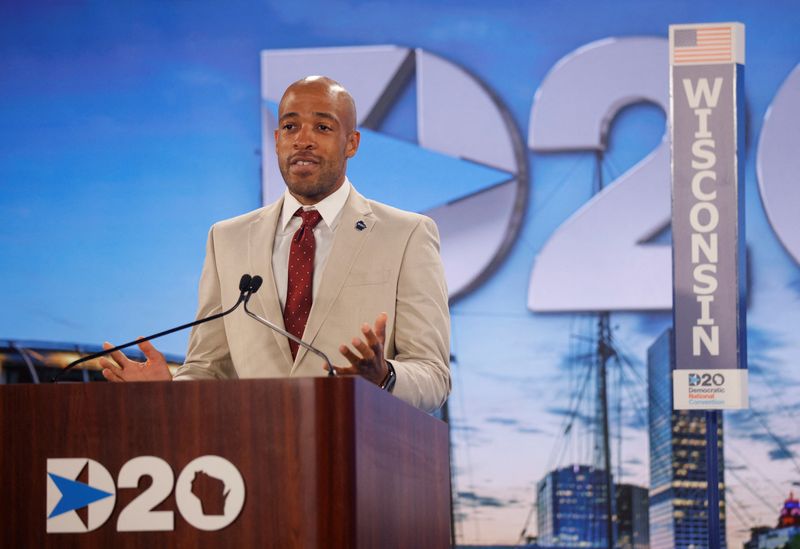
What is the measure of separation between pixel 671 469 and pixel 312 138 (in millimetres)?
3914

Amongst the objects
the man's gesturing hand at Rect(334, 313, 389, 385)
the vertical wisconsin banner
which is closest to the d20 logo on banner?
the vertical wisconsin banner

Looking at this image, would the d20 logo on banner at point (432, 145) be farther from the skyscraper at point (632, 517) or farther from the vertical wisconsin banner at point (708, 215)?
the vertical wisconsin banner at point (708, 215)

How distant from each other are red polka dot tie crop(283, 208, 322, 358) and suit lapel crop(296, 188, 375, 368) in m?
0.04

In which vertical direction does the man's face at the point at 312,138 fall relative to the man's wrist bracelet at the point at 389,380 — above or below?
above

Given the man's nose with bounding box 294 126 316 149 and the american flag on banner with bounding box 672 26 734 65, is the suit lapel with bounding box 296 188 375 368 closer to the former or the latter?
the man's nose with bounding box 294 126 316 149

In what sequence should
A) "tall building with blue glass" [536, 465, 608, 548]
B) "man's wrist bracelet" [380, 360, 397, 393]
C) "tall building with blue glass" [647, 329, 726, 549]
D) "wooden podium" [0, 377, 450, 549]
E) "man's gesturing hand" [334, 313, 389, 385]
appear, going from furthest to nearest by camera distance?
"tall building with blue glass" [536, 465, 608, 548] → "tall building with blue glass" [647, 329, 726, 549] → "man's wrist bracelet" [380, 360, 397, 393] → "man's gesturing hand" [334, 313, 389, 385] → "wooden podium" [0, 377, 450, 549]

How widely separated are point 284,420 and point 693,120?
3154mm

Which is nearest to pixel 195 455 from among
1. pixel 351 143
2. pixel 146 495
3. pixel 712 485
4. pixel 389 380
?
pixel 146 495

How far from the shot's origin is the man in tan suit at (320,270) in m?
2.42

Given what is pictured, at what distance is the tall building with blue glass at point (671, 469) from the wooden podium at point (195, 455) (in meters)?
4.34

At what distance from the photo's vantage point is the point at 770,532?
5750 mm

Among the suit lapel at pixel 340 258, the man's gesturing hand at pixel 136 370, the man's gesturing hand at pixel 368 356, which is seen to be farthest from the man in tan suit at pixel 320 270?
the man's gesturing hand at pixel 368 356

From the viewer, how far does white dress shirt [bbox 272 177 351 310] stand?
249 centimetres

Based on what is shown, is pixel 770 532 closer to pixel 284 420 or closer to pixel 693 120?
pixel 693 120
